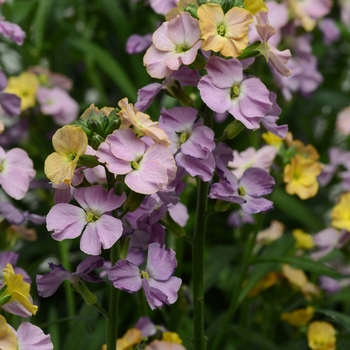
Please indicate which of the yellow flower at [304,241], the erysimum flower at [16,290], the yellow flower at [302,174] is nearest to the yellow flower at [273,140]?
the yellow flower at [302,174]

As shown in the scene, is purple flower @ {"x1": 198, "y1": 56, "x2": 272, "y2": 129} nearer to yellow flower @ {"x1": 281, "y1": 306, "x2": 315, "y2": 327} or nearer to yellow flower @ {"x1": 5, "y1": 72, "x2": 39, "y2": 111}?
yellow flower @ {"x1": 281, "y1": 306, "x2": 315, "y2": 327}

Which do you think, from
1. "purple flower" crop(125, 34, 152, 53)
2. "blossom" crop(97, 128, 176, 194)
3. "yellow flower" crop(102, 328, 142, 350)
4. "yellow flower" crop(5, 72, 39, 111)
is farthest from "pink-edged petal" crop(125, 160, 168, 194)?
"yellow flower" crop(5, 72, 39, 111)

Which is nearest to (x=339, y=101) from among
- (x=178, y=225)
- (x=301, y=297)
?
(x=301, y=297)

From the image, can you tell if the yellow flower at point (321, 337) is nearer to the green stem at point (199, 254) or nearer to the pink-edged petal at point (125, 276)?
the green stem at point (199, 254)

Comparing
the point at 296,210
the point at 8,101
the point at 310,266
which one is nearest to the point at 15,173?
the point at 8,101

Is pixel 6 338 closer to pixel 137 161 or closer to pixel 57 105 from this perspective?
pixel 137 161

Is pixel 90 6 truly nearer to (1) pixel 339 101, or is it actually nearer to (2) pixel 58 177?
(1) pixel 339 101
